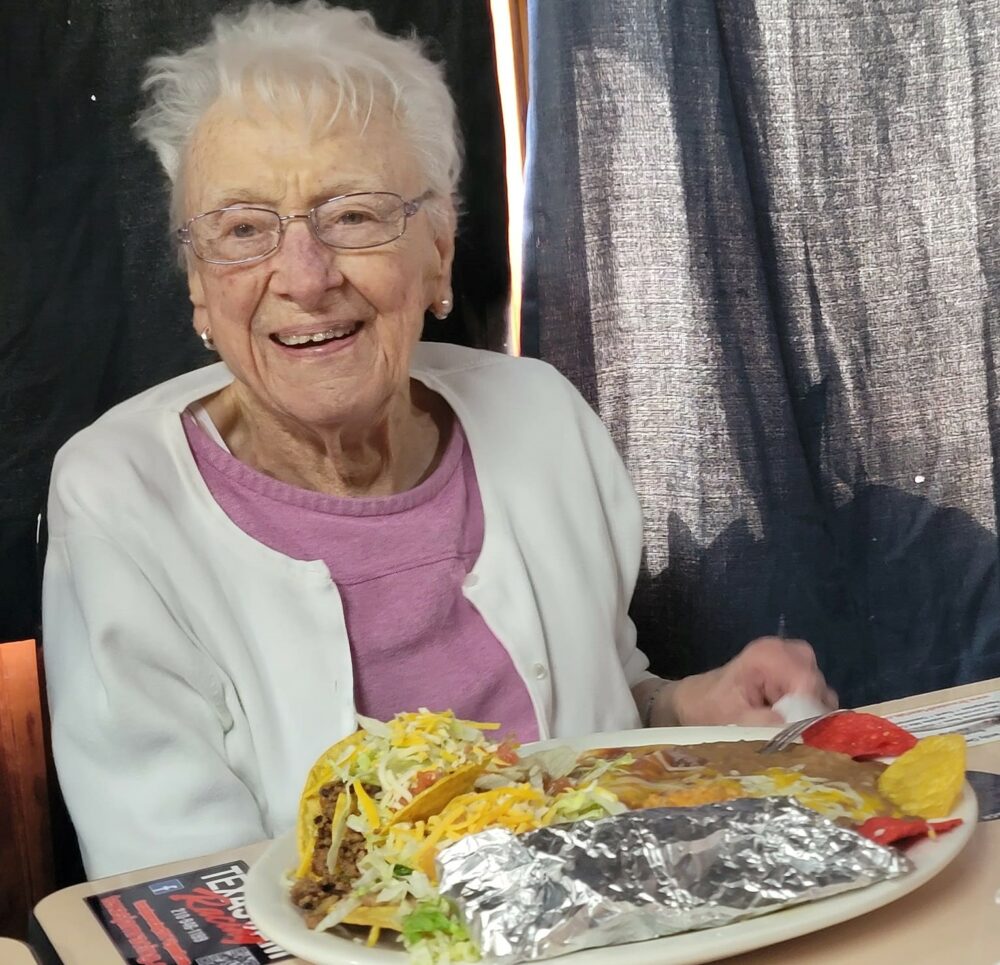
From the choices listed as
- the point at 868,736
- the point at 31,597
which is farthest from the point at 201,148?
the point at 868,736

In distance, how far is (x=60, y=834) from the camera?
1.73 meters

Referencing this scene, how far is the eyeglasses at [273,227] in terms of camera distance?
1.47 meters

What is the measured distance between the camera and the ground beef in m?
0.87

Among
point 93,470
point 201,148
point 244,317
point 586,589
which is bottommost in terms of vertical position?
point 586,589

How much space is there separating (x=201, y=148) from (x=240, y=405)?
29cm

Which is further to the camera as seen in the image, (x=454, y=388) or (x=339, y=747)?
(x=454, y=388)

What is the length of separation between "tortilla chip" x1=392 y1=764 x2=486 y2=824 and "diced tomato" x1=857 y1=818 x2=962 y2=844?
26cm

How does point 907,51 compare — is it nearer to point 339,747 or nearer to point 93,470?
point 93,470

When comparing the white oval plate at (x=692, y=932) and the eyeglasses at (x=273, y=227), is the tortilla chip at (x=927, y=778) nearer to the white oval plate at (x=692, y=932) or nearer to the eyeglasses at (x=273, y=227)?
the white oval plate at (x=692, y=932)

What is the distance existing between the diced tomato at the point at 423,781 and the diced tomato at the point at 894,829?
274 millimetres

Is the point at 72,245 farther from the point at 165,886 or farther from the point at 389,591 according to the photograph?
the point at 165,886

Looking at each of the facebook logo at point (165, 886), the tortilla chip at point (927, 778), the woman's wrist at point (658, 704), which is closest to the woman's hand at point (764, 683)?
the woman's wrist at point (658, 704)

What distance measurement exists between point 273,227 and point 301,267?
60 mm

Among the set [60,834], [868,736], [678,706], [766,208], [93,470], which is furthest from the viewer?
[766,208]
